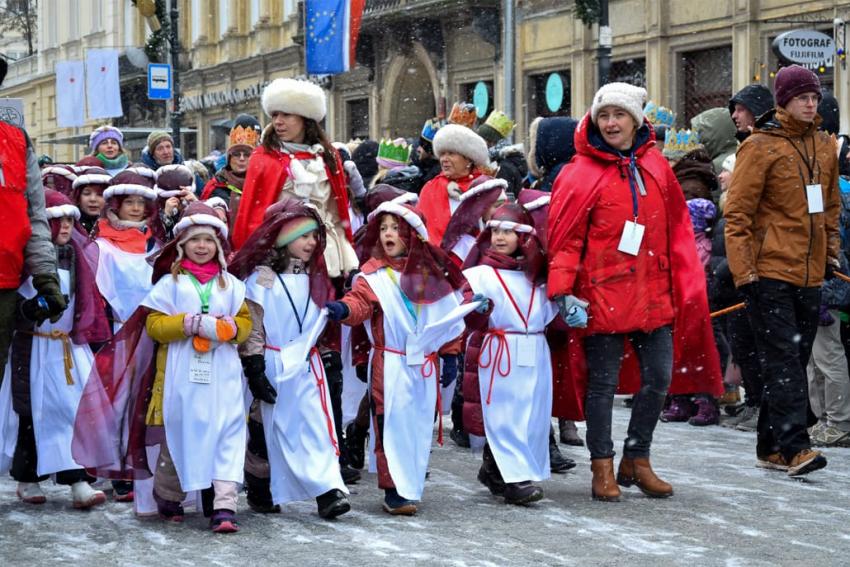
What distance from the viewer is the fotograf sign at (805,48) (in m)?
15.0

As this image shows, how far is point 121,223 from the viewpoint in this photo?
863 centimetres

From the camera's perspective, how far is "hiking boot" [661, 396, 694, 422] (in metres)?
11.0

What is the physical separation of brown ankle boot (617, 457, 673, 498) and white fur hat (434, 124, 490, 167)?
2776 millimetres

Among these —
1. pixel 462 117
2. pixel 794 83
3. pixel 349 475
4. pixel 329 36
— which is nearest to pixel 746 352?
pixel 462 117

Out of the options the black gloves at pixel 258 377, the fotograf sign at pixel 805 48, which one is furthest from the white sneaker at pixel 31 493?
the fotograf sign at pixel 805 48

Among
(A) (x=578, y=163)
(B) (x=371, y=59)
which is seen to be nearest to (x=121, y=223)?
(A) (x=578, y=163)

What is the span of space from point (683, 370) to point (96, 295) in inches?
108

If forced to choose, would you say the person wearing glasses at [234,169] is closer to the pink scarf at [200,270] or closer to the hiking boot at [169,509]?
the pink scarf at [200,270]

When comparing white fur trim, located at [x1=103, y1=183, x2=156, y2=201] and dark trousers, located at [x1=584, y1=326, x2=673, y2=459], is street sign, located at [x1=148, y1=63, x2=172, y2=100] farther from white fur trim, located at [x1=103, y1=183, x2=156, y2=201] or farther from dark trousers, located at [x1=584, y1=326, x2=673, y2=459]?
dark trousers, located at [x1=584, y1=326, x2=673, y2=459]

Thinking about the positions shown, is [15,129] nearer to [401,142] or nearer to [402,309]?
[402,309]

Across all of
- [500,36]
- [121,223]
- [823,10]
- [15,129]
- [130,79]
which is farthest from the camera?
[130,79]

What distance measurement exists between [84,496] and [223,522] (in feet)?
3.41

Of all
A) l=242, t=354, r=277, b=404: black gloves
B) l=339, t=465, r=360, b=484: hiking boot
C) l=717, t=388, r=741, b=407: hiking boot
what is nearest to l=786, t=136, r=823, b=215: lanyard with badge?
l=339, t=465, r=360, b=484: hiking boot

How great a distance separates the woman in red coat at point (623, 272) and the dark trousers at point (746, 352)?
253 cm
